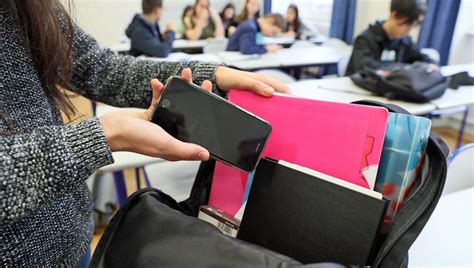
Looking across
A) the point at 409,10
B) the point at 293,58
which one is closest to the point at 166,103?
the point at 409,10

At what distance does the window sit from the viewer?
15.6 ft

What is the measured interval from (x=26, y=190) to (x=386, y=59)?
2515 millimetres

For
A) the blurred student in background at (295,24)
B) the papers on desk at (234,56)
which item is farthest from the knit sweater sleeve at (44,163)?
the blurred student in background at (295,24)

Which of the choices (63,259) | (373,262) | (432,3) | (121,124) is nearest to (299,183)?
(373,262)

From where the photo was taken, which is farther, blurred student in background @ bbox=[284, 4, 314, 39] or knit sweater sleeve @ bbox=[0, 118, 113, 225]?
blurred student in background @ bbox=[284, 4, 314, 39]

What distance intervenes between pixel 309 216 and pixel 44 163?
0.32m

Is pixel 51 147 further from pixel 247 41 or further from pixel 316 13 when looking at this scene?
pixel 316 13

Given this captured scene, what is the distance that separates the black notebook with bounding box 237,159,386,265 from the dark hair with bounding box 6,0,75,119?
0.35 m

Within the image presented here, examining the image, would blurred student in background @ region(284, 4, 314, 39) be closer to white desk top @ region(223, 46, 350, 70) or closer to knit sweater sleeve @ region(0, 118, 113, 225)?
white desk top @ region(223, 46, 350, 70)

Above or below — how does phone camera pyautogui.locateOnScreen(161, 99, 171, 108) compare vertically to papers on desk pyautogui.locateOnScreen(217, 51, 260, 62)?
above

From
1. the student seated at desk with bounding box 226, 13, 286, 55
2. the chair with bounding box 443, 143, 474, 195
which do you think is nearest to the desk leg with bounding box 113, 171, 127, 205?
the chair with bounding box 443, 143, 474, 195

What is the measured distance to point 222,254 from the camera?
43cm

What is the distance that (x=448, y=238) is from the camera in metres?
0.70

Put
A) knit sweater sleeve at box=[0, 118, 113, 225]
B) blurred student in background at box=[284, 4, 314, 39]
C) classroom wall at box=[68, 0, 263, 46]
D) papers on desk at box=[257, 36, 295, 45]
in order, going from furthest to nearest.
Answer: classroom wall at box=[68, 0, 263, 46] → blurred student in background at box=[284, 4, 314, 39] → papers on desk at box=[257, 36, 295, 45] → knit sweater sleeve at box=[0, 118, 113, 225]
